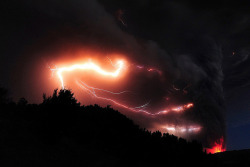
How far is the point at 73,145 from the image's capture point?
7805mm

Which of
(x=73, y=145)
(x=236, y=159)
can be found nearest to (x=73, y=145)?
(x=73, y=145)

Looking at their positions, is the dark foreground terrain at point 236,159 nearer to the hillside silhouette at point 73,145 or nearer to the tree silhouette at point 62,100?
the hillside silhouette at point 73,145

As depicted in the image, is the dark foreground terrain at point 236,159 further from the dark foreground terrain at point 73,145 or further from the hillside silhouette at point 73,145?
the hillside silhouette at point 73,145

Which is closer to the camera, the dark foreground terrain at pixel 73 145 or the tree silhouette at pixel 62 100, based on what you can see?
the dark foreground terrain at pixel 73 145

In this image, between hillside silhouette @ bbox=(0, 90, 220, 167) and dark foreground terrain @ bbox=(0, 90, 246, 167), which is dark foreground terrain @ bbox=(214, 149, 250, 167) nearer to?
dark foreground terrain @ bbox=(0, 90, 246, 167)

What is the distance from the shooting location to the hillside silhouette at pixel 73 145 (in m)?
6.21

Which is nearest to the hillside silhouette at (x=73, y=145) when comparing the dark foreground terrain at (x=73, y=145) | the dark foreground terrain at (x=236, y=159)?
the dark foreground terrain at (x=73, y=145)

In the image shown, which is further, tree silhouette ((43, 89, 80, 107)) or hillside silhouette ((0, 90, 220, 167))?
tree silhouette ((43, 89, 80, 107))

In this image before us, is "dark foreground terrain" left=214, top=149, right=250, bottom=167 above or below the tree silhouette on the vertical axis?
below

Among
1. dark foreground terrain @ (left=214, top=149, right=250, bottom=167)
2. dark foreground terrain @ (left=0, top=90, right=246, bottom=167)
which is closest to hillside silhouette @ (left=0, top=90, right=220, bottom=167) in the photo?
dark foreground terrain @ (left=0, top=90, right=246, bottom=167)

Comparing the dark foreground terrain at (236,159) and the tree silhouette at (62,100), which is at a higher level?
the tree silhouette at (62,100)

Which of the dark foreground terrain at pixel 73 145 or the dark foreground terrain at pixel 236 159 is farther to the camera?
the dark foreground terrain at pixel 236 159

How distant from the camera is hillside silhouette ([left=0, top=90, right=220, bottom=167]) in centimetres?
621

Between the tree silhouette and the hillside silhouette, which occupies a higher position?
the tree silhouette
